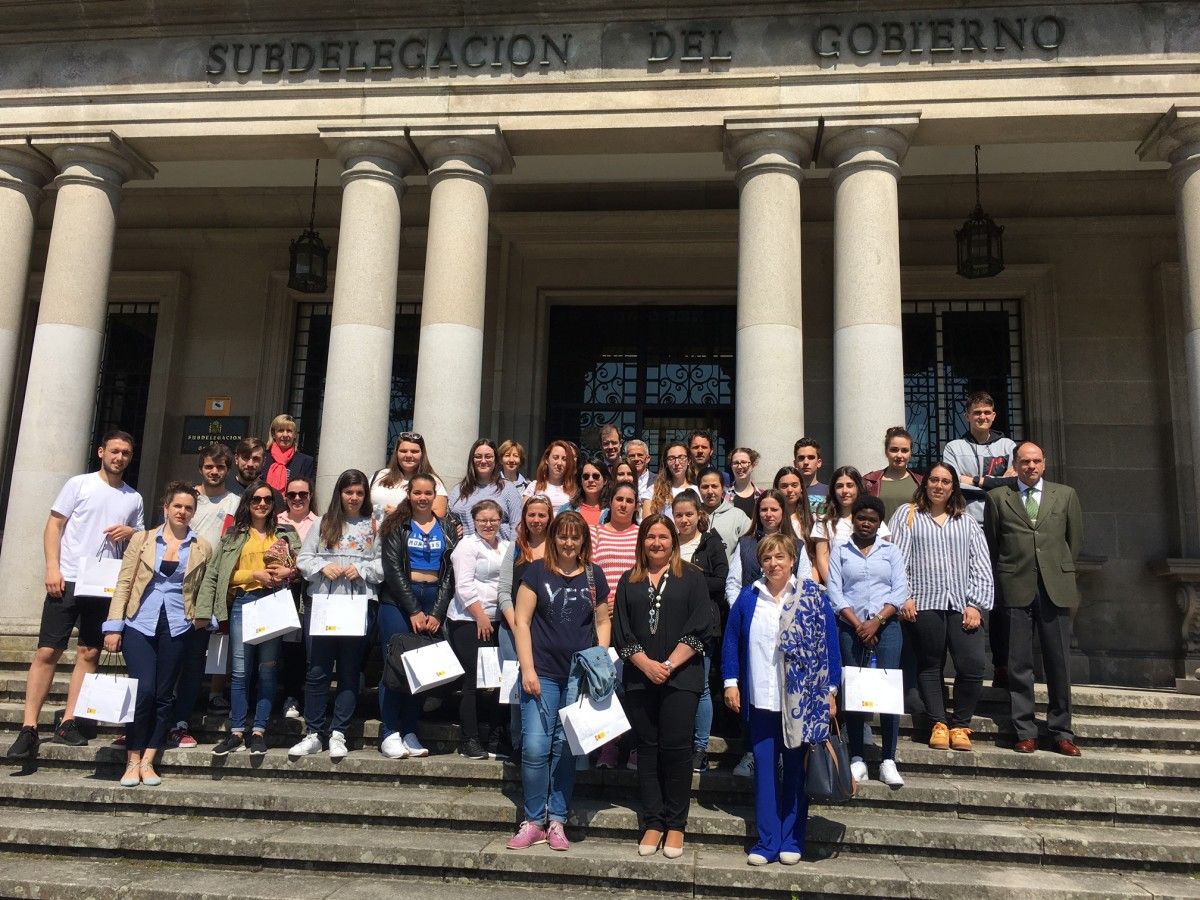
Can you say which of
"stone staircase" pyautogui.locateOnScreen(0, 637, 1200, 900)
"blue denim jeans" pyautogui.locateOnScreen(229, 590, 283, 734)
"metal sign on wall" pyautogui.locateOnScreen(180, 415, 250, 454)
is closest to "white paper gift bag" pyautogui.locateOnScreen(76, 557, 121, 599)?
"blue denim jeans" pyautogui.locateOnScreen(229, 590, 283, 734)

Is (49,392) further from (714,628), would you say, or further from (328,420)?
(714,628)

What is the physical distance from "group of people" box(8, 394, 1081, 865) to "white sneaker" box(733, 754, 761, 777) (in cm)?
2

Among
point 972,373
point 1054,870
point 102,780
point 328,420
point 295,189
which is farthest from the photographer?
point 295,189

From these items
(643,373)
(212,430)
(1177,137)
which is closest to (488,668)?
(643,373)

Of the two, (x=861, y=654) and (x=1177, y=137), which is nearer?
(x=861, y=654)

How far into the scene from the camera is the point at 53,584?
21.6ft

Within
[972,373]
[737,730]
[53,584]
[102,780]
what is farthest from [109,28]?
[972,373]

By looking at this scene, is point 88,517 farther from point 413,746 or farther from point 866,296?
point 866,296

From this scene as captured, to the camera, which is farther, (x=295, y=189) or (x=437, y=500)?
(x=295, y=189)

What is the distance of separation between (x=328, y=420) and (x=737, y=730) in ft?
17.0

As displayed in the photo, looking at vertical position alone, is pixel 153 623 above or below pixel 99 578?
below

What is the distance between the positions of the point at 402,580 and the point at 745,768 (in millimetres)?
2567

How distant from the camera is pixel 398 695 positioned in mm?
6379

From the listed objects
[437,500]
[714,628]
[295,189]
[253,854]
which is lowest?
[253,854]
